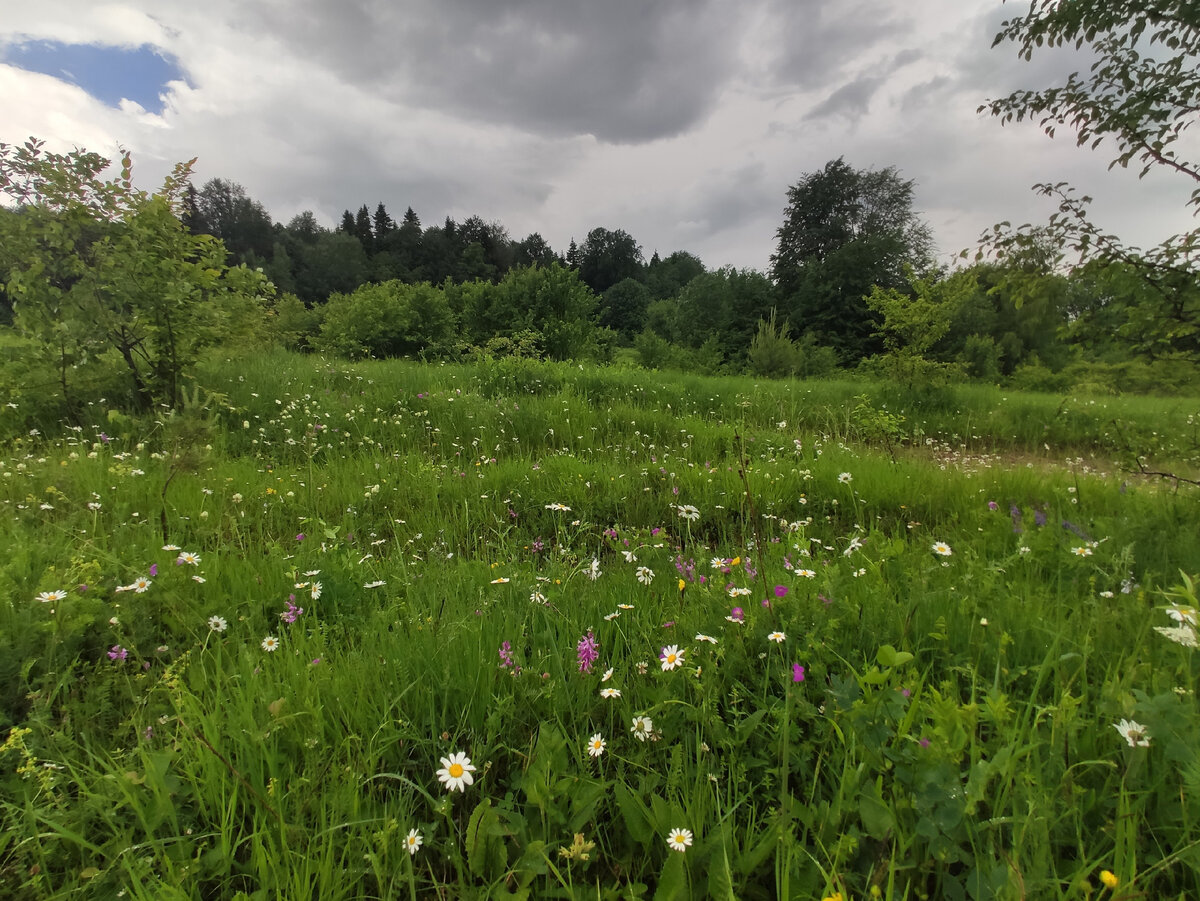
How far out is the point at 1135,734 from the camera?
1054 millimetres

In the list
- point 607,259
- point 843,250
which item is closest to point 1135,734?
point 843,250

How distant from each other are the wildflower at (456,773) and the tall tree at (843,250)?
3204 centimetres

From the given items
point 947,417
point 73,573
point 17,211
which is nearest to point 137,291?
point 17,211

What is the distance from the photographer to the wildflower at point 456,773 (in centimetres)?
114

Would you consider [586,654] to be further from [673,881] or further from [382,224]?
[382,224]

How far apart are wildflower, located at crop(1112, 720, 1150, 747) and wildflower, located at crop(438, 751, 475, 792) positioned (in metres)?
1.42

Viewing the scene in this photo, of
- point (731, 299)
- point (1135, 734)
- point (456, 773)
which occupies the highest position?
point (731, 299)

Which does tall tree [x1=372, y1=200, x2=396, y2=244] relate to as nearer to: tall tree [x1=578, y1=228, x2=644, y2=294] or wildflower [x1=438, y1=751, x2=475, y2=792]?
tall tree [x1=578, y1=228, x2=644, y2=294]

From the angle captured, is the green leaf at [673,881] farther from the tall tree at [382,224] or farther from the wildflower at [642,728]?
the tall tree at [382,224]

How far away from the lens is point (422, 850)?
119cm

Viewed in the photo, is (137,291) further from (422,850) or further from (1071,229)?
(1071,229)

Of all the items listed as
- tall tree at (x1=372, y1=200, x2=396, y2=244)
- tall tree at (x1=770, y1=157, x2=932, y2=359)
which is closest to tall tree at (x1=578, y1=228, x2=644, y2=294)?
tall tree at (x1=372, y1=200, x2=396, y2=244)

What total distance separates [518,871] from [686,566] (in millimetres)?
1557

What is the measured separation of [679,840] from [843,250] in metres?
36.9
